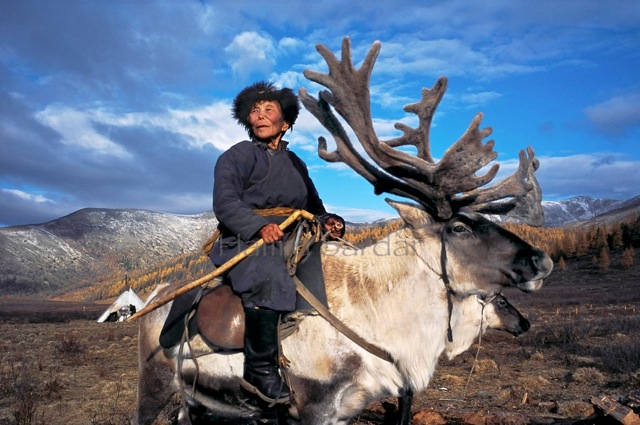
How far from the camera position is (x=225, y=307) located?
3996 millimetres

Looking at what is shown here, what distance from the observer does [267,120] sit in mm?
4613

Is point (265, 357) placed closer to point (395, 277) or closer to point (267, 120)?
point (395, 277)

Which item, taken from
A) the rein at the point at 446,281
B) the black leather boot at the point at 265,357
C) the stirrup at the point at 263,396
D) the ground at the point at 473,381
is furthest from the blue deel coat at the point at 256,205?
the ground at the point at 473,381

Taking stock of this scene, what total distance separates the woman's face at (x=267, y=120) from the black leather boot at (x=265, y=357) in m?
1.85

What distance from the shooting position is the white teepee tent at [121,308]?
3807 centimetres

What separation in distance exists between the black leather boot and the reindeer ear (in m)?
1.37

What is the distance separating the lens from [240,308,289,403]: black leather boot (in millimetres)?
3621

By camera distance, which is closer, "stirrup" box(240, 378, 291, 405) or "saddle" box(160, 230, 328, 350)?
"stirrup" box(240, 378, 291, 405)

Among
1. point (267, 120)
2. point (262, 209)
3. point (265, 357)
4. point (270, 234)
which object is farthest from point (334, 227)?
point (265, 357)

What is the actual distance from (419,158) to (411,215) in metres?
0.54

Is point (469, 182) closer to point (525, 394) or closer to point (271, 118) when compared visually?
point (271, 118)

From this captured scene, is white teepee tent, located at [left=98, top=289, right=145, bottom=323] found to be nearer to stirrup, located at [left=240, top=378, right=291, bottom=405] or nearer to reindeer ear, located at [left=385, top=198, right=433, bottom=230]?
stirrup, located at [left=240, top=378, right=291, bottom=405]

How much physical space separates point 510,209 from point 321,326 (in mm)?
2021

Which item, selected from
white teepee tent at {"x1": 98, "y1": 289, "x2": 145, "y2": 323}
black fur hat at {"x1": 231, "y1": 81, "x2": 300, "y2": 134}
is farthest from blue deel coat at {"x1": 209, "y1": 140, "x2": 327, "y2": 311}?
white teepee tent at {"x1": 98, "y1": 289, "x2": 145, "y2": 323}
